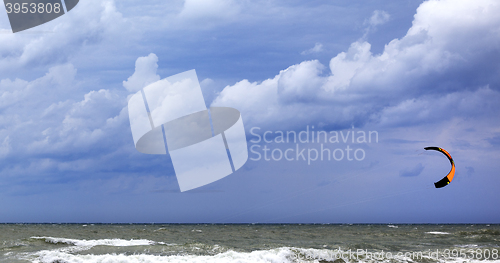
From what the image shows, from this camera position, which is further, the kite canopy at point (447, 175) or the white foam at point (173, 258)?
the kite canopy at point (447, 175)

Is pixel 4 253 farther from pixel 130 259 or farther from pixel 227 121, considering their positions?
pixel 227 121

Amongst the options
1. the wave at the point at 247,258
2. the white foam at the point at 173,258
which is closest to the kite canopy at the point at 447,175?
the wave at the point at 247,258

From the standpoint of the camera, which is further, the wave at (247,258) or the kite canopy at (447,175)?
the kite canopy at (447,175)

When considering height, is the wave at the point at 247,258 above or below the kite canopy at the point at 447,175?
below

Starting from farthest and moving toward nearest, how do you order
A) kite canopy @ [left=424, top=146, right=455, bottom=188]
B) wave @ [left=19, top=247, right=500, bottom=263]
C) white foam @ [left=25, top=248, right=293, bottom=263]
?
kite canopy @ [left=424, top=146, right=455, bottom=188], wave @ [left=19, top=247, right=500, bottom=263], white foam @ [left=25, top=248, right=293, bottom=263]

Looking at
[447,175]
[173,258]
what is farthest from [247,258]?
[447,175]

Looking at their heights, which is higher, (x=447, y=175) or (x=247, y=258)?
(x=447, y=175)

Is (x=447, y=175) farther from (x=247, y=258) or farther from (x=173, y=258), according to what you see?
(x=173, y=258)

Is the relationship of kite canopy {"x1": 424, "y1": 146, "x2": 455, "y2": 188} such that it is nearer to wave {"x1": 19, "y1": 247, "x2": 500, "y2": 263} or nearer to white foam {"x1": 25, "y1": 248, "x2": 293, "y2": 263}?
wave {"x1": 19, "y1": 247, "x2": 500, "y2": 263}

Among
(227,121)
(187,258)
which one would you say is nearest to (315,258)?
(187,258)

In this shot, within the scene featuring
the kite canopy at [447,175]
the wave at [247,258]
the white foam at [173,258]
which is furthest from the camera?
the kite canopy at [447,175]

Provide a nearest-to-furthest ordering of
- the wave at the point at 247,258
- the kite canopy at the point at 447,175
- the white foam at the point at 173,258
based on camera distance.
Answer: the white foam at the point at 173,258 < the wave at the point at 247,258 < the kite canopy at the point at 447,175

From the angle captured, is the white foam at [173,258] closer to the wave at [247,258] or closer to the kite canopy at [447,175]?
the wave at [247,258]

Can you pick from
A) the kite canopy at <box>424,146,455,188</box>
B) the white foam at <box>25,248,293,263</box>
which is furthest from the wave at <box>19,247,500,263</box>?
the kite canopy at <box>424,146,455,188</box>
